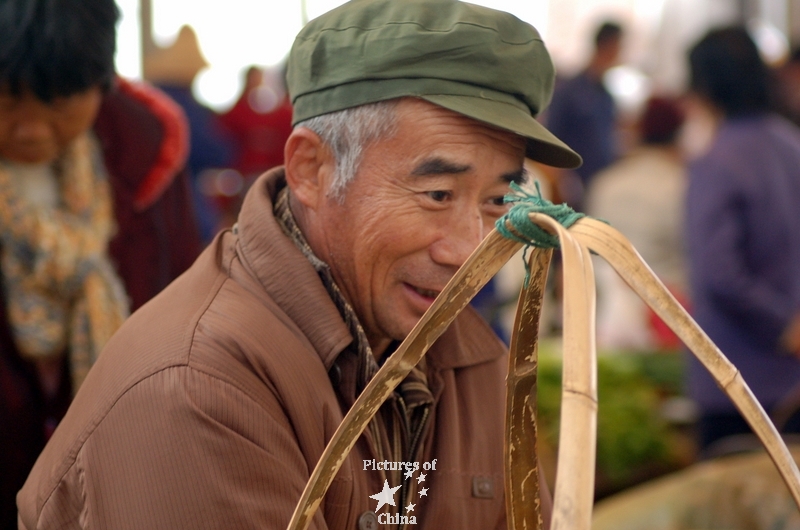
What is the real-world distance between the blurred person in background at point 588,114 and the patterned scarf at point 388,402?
4175 millimetres

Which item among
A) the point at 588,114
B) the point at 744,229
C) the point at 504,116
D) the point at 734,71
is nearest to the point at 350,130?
the point at 504,116

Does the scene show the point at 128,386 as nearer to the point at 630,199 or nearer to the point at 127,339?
the point at 127,339

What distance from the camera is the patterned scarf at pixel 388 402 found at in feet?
4.04

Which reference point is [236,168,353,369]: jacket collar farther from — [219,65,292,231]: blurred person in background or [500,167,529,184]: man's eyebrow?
[219,65,292,231]: blurred person in background

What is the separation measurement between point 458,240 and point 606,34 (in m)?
4.62

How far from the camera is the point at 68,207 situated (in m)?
1.78

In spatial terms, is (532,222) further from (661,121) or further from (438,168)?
(661,121)

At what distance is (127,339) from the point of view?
1164 mm

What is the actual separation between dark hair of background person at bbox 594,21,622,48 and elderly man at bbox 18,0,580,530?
4.48 metres

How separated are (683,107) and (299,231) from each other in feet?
9.86

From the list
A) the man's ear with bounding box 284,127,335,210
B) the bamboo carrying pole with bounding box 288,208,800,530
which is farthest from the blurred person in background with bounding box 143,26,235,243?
the bamboo carrying pole with bounding box 288,208,800,530

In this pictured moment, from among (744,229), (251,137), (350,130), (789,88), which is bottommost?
(251,137)

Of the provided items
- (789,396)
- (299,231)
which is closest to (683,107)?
(789,396)

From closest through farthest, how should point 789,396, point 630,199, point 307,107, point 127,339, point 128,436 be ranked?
1. point 128,436
2. point 127,339
3. point 307,107
4. point 789,396
5. point 630,199
